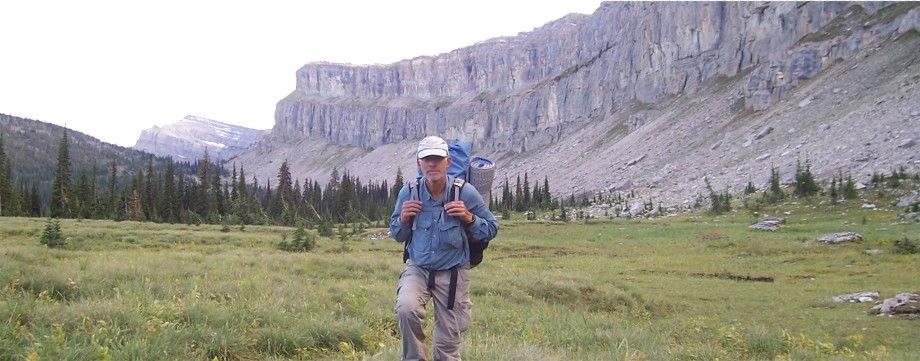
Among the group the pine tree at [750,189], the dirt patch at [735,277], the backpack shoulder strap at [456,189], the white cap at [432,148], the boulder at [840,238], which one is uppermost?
the pine tree at [750,189]

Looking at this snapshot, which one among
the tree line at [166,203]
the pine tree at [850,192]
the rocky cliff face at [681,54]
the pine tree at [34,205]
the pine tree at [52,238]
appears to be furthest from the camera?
the rocky cliff face at [681,54]

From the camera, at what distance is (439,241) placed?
5449mm

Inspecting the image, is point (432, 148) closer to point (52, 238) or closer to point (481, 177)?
point (481, 177)

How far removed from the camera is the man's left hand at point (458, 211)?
5285mm

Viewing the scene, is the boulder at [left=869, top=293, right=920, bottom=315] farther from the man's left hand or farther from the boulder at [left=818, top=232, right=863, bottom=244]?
the boulder at [left=818, top=232, right=863, bottom=244]

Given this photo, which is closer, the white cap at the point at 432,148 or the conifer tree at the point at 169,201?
the white cap at the point at 432,148

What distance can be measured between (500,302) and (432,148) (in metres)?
8.11

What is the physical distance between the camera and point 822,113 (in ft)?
225

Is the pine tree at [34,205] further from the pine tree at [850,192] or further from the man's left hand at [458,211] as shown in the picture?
the pine tree at [850,192]

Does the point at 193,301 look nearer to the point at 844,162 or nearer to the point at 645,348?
the point at 645,348

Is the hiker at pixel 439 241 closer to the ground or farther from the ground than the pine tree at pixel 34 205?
closer to the ground

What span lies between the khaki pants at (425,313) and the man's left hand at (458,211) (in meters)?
0.60

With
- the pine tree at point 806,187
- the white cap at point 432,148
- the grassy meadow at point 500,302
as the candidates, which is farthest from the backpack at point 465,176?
the pine tree at point 806,187

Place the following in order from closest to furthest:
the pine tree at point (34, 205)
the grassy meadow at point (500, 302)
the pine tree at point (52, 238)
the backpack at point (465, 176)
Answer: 1. the backpack at point (465, 176)
2. the grassy meadow at point (500, 302)
3. the pine tree at point (52, 238)
4. the pine tree at point (34, 205)
